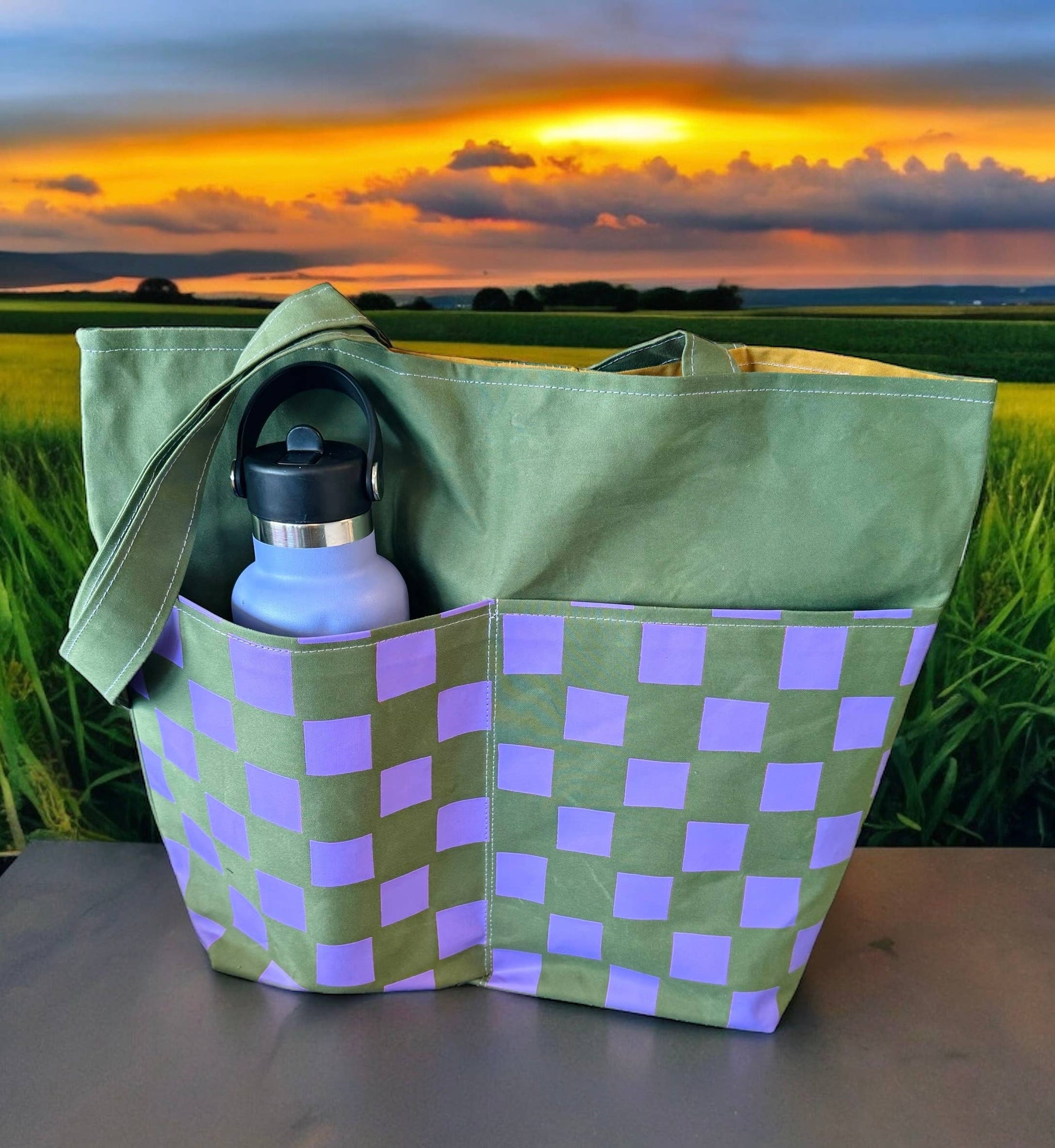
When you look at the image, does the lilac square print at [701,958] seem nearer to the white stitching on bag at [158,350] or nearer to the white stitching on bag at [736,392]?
the white stitching on bag at [736,392]

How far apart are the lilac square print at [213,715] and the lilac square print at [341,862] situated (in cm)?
8

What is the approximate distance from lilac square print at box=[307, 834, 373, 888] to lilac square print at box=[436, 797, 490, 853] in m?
0.05

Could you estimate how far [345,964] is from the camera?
57 centimetres

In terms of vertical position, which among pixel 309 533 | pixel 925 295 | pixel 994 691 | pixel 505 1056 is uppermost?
pixel 925 295

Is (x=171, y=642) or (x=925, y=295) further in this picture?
(x=925, y=295)

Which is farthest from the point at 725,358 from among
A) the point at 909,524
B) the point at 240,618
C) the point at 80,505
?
the point at 80,505

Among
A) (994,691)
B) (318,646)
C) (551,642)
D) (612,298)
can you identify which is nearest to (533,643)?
(551,642)

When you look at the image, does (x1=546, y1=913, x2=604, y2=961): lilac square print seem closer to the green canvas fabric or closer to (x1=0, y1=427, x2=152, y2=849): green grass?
the green canvas fabric

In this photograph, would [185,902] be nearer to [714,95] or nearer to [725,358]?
[725,358]

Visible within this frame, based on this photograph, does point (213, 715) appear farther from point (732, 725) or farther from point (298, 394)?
point (732, 725)

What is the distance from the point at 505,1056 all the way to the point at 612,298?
1.88 ft

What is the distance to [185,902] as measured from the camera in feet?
2.12

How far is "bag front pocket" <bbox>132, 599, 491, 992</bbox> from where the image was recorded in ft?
1.59

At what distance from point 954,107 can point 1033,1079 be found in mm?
676
